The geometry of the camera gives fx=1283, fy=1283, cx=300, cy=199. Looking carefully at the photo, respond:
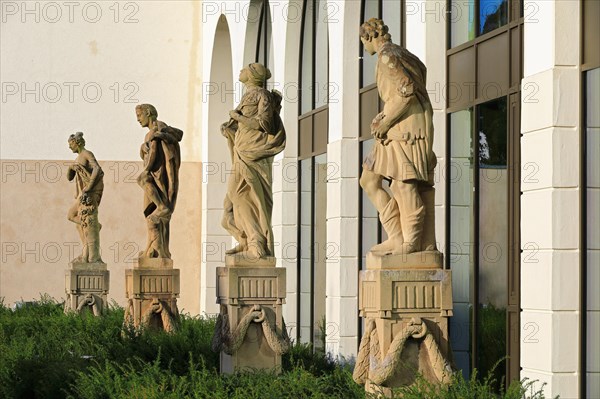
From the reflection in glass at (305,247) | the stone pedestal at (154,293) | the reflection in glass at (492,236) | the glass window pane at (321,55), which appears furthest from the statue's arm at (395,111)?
the reflection in glass at (305,247)

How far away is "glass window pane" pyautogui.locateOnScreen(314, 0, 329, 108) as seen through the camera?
2172cm

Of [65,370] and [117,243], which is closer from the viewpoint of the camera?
[65,370]

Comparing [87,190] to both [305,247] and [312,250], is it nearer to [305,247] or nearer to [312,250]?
[305,247]

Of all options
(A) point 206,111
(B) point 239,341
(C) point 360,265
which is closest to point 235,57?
(A) point 206,111

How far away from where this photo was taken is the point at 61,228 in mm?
31703

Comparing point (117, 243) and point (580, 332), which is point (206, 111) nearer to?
point (117, 243)

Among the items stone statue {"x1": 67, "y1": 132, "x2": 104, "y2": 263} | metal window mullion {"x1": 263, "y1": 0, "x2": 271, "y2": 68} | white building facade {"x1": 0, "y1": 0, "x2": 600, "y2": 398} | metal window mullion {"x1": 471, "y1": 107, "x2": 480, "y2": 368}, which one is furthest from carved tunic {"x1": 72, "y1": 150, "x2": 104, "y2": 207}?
metal window mullion {"x1": 471, "y1": 107, "x2": 480, "y2": 368}

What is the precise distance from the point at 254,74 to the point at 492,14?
291cm

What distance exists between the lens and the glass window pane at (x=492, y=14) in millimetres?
13594

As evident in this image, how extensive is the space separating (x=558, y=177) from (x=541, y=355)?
1590 mm

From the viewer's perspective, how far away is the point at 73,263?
78.2 feet

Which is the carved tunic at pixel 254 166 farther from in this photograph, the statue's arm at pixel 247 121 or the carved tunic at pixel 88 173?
the carved tunic at pixel 88 173

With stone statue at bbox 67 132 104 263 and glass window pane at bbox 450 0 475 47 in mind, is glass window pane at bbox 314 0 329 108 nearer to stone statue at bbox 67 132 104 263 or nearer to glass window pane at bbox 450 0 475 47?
stone statue at bbox 67 132 104 263

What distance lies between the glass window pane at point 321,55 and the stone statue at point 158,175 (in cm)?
337
